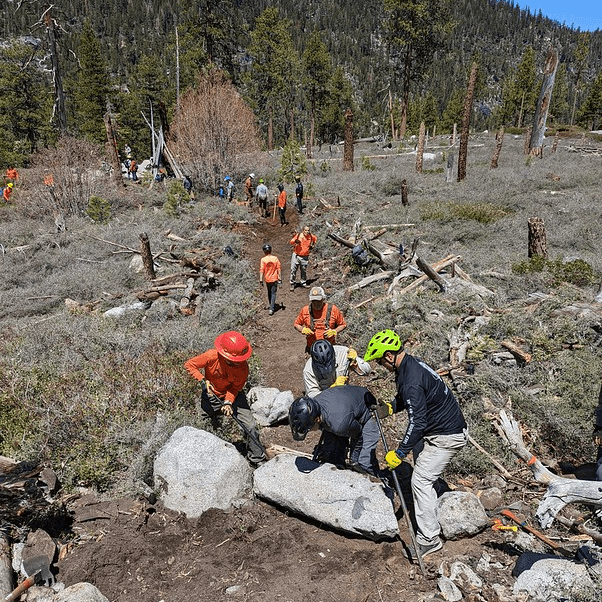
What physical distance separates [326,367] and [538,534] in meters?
2.54

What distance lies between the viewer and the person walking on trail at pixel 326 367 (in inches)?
183

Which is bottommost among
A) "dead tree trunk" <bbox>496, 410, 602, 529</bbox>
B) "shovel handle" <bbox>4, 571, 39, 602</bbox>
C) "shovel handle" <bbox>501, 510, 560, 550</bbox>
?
"shovel handle" <bbox>501, 510, 560, 550</bbox>

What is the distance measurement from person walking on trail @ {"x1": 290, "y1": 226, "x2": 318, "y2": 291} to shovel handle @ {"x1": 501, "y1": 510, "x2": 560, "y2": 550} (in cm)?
822

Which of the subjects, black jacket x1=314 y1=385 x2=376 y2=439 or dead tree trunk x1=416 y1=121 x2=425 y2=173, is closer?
black jacket x1=314 y1=385 x2=376 y2=439

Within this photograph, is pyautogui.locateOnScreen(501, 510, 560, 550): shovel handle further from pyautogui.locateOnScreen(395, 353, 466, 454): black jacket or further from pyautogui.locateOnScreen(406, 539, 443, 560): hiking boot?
pyautogui.locateOnScreen(395, 353, 466, 454): black jacket

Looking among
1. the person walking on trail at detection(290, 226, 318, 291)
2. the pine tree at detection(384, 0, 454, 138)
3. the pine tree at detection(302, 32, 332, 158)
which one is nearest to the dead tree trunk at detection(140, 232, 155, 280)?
the person walking on trail at detection(290, 226, 318, 291)

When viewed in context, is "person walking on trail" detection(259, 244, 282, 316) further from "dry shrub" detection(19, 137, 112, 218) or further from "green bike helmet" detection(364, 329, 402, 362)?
"dry shrub" detection(19, 137, 112, 218)

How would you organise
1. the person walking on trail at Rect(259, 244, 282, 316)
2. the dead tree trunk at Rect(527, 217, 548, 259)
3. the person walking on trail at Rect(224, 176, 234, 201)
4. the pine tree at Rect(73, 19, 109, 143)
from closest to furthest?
the dead tree trunk at Rect(527, 217, 548, 259), the person walking on trail at Rect(259, 244, 282, 316), the person walking on trail at Rect(224, 176, 234, 201), the pine tree at Rect(73, 19, 109, 143)

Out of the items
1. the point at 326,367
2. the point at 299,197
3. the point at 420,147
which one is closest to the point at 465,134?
the point at 420,147

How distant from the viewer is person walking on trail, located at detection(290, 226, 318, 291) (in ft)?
37.0

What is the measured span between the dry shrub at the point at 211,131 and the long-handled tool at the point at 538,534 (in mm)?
21372

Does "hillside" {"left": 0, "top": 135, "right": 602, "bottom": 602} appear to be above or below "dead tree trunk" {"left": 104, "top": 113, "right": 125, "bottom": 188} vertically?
below

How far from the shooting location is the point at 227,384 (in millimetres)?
5035

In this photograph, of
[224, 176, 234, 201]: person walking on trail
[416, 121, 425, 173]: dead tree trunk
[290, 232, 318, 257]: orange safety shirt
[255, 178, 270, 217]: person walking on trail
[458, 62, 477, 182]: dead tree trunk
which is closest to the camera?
[290, 232, 318, 257]: orange safety shirt
